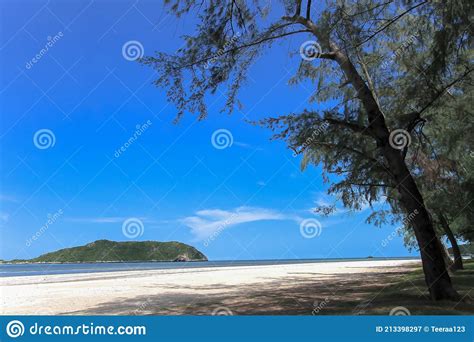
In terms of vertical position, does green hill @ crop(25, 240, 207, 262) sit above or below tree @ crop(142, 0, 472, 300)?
above

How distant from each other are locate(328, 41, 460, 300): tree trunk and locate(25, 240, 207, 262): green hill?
104268 mm

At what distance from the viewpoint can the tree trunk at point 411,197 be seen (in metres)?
9.47

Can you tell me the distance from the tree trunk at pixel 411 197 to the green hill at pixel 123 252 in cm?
10427

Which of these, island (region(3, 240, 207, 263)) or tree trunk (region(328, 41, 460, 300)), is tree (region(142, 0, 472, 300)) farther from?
island (region(3, 240, 207, 263))

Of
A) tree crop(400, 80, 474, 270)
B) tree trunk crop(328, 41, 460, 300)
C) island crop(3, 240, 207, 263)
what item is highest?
island crop(3, 240, 207, 263)

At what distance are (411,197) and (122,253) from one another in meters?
127

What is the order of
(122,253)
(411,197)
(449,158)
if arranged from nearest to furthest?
1. (411,197)
2. (449,158)
3. (122,253)

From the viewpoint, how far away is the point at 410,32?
9.27m

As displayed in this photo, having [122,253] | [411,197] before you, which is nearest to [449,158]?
[411,197]

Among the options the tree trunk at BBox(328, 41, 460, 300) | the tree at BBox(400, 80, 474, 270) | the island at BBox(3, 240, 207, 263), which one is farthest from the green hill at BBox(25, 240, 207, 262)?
the tree trunk at BBox(328, 41, 460, 300)

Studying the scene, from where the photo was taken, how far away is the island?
11769cm

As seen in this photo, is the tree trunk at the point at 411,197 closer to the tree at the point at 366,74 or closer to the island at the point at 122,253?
the tree at the point at 366,74

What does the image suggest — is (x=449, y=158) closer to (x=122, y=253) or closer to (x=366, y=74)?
(x=366, y=74)

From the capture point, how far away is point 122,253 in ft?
422
